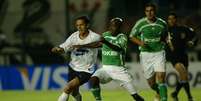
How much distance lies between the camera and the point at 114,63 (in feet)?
43.0

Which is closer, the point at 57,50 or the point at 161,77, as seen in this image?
the point at 57,50

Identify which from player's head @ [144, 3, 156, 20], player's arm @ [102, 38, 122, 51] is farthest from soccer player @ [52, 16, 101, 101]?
player's head @ [144, 3, 156, 20]

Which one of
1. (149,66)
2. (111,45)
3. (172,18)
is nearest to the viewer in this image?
(111,45)

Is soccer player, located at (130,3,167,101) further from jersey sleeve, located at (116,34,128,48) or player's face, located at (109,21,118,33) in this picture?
player's face, located at (109,21,118,33)

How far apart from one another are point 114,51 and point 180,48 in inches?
110

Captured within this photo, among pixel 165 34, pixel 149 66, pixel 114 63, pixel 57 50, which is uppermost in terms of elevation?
pixel 165 34

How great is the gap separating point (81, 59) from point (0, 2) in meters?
12.7

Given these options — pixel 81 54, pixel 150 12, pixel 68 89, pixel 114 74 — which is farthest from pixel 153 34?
pixel 68 89

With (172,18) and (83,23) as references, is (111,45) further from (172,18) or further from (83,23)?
(172,18)

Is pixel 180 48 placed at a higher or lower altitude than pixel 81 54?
lower

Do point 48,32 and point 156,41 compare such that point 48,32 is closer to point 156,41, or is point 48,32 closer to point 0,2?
point 0,2

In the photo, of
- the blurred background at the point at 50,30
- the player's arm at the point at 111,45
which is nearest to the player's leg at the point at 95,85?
the player's arm at the point at 111,45

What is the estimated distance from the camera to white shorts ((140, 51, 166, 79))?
13.7 meters

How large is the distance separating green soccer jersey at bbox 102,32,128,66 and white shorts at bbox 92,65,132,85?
0.33ft
